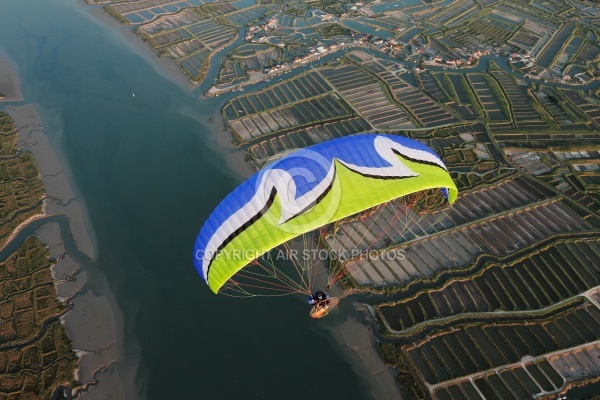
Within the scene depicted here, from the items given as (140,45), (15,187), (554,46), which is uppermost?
(140,45)

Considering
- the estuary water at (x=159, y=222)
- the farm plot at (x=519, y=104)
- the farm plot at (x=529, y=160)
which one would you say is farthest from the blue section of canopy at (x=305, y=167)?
the farm plot at (x=519, y=104)

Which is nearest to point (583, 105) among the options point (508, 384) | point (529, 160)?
point (529, 160)

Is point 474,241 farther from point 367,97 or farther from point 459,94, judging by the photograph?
point 459,94

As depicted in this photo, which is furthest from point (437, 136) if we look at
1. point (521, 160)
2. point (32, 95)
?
point (32, 95)

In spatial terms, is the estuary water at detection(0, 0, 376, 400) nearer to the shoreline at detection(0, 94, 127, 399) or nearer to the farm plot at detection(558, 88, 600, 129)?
the shoreline at detection(0, 94, 127, 399)

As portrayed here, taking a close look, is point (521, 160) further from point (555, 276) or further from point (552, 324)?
point (552, 324)

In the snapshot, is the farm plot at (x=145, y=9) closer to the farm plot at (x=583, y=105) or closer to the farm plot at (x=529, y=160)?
the farm plot at (x=529, y=160)

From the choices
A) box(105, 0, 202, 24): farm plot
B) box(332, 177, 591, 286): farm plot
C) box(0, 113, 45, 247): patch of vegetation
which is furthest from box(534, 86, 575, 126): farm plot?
box(105, 0, 202, 24): farm plot
